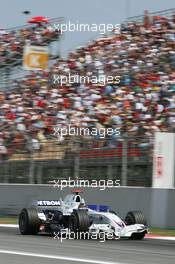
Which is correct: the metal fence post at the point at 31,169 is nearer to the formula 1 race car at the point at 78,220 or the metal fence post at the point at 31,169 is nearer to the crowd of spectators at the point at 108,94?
the crowd of spectators at the point at 108,94

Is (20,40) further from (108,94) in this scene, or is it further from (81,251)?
(81,251)

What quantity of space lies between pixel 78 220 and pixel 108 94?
825cm

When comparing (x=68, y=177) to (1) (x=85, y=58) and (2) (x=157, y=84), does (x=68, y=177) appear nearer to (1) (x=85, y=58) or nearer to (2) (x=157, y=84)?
(2) (x=157, y=84)

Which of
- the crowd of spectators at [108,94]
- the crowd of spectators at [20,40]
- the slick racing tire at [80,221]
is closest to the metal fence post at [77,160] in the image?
the crowd of spectators at [108,94]

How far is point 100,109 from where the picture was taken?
56.7 ft

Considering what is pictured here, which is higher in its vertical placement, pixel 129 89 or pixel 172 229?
pixel 129 89

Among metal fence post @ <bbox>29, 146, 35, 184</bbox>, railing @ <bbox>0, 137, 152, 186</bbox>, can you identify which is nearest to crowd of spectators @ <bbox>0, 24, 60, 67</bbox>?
railing @ <bbox>0, 137, 152, 186</bbox>

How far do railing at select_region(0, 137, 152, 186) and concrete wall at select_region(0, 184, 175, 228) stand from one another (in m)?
0.25

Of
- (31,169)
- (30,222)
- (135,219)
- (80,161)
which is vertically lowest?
(30,222)

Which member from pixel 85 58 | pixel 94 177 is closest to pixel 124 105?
pixel 94 177

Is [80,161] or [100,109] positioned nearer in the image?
[80,161]

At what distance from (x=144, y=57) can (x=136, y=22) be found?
283cm

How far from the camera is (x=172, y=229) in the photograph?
44.7ft

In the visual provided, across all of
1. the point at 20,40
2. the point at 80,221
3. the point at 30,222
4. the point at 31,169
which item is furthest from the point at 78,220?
the point at 20,40
